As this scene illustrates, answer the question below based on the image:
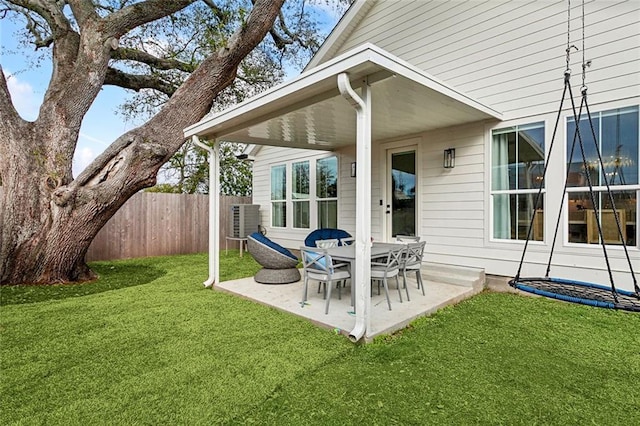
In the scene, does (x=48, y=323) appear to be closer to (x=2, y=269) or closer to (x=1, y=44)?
(x=2, y=269)

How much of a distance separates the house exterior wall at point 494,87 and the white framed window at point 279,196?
3.25 meters

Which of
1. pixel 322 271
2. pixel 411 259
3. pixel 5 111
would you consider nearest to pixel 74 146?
pixel 5 111

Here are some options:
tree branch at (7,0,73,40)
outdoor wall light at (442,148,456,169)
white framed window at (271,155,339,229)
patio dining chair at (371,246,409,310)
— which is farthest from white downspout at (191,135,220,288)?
tree branch at (7,0,73,40)

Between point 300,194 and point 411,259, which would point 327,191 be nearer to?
point 300,194

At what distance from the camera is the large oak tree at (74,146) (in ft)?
17.8

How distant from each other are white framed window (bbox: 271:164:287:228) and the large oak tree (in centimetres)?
296

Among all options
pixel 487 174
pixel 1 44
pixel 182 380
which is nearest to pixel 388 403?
pixel 182 380

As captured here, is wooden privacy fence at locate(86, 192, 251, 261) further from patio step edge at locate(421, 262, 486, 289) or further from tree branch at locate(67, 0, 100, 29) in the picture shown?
patio step edge at locate(421, 262, 486, 289)

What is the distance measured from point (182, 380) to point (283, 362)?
761mm

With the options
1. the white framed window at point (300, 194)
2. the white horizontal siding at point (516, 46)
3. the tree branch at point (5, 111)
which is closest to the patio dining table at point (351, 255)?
the white horizontal siding at point (516, 46)

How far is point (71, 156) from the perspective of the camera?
609 centimetres

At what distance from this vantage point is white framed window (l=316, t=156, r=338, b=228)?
7824mm

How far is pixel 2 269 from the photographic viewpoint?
17.0ft

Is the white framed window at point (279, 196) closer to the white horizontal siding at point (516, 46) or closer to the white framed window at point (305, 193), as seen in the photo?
the white framed window at point (305, 193)
